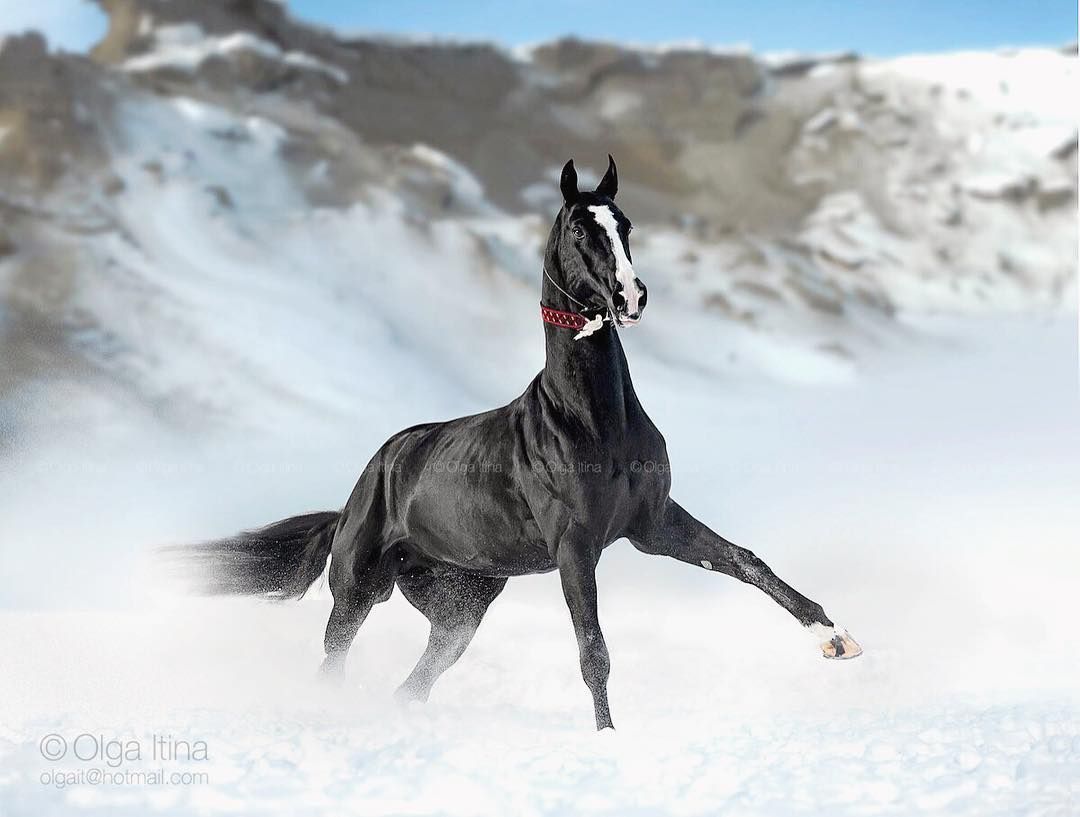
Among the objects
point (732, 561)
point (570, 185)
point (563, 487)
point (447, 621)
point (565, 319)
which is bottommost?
point (732, 561)

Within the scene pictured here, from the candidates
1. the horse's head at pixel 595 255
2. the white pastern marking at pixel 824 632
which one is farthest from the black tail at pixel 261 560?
the white pastern marking at pixel 824 632

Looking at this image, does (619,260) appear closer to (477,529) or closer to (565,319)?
(565,319)

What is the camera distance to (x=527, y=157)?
83.0ft

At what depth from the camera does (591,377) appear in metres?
3.84

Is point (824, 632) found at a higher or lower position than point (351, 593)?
lower

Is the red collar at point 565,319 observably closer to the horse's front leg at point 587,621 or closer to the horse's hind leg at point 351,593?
the horse's front leg at point 587,621

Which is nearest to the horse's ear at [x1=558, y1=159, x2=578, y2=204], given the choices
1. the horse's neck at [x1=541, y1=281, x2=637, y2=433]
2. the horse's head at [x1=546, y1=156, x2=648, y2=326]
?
the horse's head at [x1=546, y1=156, x2=648, y2=326]

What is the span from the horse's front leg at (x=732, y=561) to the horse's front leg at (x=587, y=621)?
1.15 ft

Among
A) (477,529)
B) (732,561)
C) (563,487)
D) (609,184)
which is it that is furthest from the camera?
(477,529)

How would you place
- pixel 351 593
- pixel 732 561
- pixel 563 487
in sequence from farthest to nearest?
pixel 351 593 → pixel 732 561 → pixel 563 487

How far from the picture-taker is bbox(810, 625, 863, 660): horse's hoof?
3.63 m

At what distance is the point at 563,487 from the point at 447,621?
1.20 m

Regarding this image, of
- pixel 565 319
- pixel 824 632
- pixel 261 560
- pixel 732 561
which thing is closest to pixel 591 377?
pixel 565 319

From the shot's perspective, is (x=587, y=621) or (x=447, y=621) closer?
(x=587, y=621)
